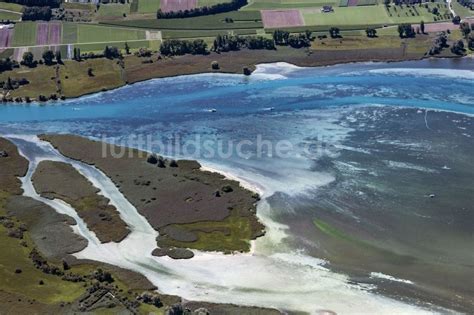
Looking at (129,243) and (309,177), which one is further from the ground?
(309,177)

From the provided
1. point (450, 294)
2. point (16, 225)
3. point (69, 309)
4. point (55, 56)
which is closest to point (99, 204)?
point (16, 225)

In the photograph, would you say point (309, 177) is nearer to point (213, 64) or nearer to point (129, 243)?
point (129, 243)

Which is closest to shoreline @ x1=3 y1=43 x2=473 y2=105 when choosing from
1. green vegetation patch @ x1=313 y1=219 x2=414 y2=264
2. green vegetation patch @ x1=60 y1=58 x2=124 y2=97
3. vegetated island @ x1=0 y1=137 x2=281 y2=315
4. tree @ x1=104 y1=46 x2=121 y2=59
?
green vegetation patch @ x1=60 y1=58 x2=124 y2=97

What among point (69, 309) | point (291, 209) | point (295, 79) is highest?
point (295, 79)

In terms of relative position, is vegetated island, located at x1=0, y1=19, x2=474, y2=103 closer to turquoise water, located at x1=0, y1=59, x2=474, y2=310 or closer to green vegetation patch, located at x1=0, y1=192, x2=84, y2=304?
turquoise water, located at x1=0, y1=59, x2=474, y2=310

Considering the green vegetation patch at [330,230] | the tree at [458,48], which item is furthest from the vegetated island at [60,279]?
the tree at [458,48]

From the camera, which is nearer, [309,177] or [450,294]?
[450,294]
